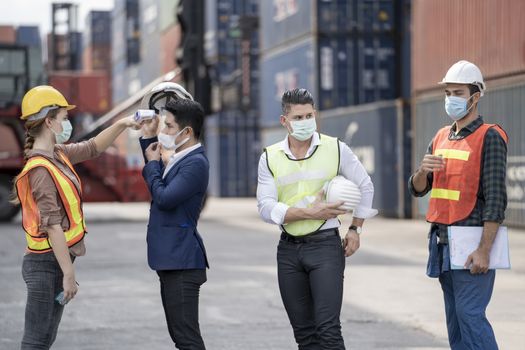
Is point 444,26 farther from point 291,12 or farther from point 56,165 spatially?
point 56,165

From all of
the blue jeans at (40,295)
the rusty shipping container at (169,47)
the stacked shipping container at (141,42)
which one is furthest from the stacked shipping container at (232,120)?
the blue jeans at (40,295)

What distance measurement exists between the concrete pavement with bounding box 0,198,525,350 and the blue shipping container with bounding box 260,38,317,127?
1480cm

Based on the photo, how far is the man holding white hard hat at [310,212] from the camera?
592 centimetres

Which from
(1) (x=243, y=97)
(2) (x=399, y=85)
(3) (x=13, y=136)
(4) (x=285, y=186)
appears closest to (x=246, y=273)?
(4) (x=285, y=186)

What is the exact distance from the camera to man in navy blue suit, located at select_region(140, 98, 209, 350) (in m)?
5.88

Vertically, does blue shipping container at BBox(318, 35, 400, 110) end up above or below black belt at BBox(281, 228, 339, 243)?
above

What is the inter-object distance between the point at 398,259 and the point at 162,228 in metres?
10.5

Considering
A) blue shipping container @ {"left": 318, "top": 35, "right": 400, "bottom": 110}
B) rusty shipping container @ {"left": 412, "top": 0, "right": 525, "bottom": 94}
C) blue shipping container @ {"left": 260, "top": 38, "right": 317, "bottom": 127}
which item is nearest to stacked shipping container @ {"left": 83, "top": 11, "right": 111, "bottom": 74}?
blue shipping container @ {"left": 260, "top": 38, "right": 317, "bottom": 127}

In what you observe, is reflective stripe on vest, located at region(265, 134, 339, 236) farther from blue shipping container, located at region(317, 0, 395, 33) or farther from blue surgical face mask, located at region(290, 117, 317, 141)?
blue shipping container, located at region(317, 0, 395, 33)

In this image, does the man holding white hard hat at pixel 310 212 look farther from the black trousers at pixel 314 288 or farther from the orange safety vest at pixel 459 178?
the orange safety vest at pixel 459 178

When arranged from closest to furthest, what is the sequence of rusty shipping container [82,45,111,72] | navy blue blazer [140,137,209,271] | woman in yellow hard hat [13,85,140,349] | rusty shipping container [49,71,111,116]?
woman in yellow hard hat [13,85,140,349] < navy blue blazer [140,137,209,271] < rusty shipping container [49,71,111,116] < rusty shipping container [82,45,111,72]

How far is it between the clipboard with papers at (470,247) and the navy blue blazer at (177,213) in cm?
124

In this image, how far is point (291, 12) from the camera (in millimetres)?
35562

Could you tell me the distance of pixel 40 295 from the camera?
5.61 meters
